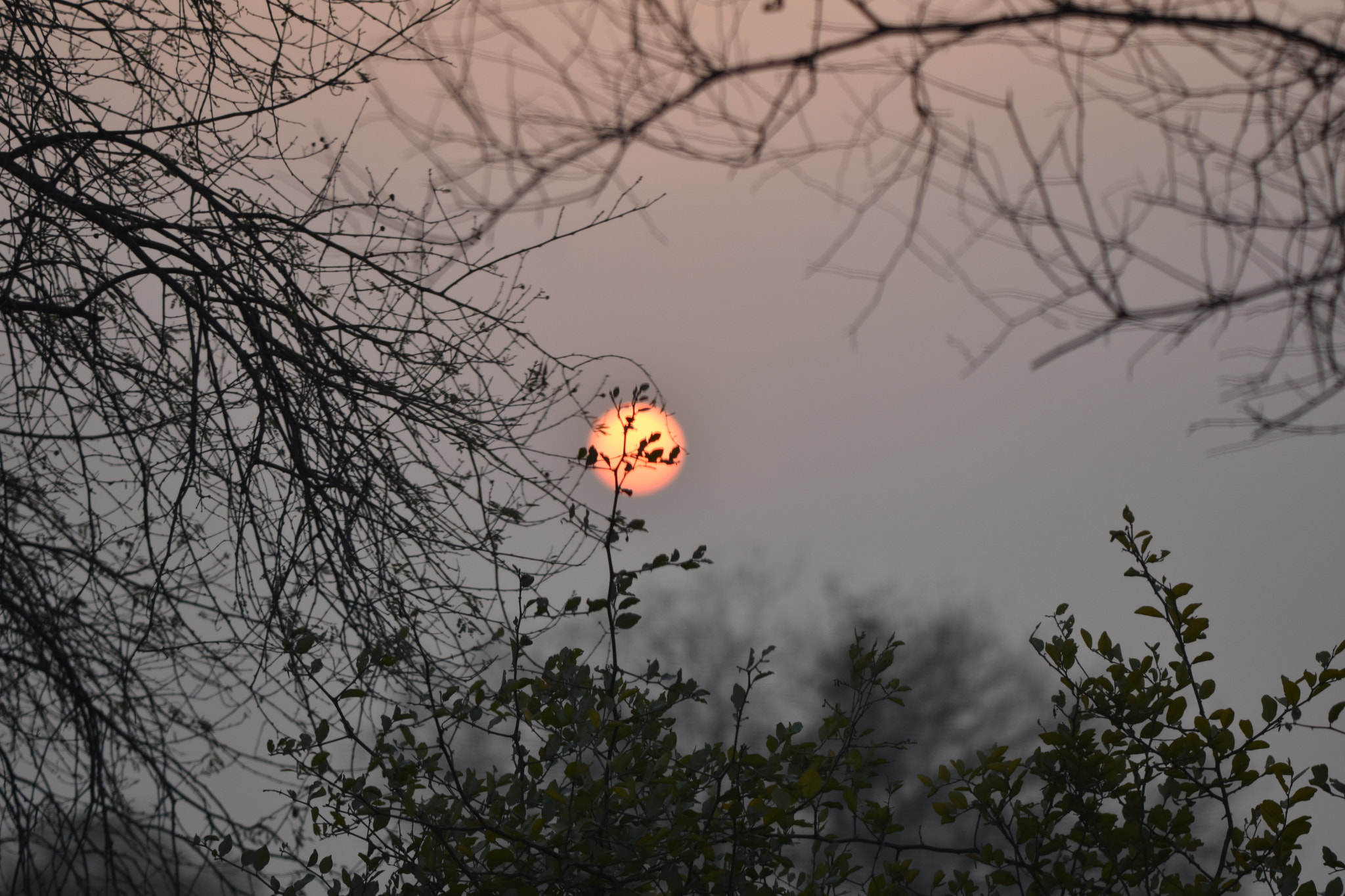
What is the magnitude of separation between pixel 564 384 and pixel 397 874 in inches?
66.9

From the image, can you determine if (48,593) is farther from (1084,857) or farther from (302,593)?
(1084,857)

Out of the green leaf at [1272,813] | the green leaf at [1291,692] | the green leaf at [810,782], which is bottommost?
the green leaf at [810,782]

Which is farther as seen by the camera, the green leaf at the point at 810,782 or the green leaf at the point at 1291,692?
the green leaf at the point at 1291,692

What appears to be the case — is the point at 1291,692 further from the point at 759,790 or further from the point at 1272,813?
the point at 759,790

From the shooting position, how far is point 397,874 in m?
2.60

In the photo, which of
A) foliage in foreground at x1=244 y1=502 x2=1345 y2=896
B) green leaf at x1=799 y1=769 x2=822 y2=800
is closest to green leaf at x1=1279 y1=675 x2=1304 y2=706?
foliage in foreground at x1=244 y1=502 x2=1345 y2=896

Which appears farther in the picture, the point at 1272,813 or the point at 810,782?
the point at 1272,813

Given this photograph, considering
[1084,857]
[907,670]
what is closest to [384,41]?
[1084,857]

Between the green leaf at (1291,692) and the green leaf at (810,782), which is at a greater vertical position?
the green leaf at (1291,692)

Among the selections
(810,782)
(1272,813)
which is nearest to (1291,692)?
(1272,813)

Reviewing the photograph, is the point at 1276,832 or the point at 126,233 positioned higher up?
the point at 126,233

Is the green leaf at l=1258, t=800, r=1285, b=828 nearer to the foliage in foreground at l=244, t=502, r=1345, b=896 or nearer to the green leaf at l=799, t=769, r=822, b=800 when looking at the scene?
the foliage in foreground at l=244, t=502, r=1345, b=896

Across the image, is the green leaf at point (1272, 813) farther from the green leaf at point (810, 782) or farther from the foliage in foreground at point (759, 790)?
the green leaf at point (810, 782)

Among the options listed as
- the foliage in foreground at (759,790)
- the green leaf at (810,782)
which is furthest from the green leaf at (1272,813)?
the green leaf at (810,782)
